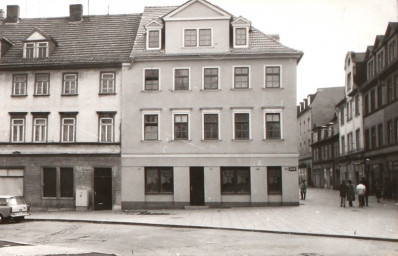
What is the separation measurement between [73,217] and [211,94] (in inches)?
462

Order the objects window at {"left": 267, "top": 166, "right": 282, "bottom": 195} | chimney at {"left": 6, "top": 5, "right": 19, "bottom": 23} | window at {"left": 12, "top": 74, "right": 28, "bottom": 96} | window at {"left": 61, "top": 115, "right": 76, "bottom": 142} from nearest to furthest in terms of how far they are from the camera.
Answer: window at {"left": 267, "top": 166, "right": 282, "bottom": 195} → window at {"left": 61, "top": 115, "right": 76, "bottom": 142} → window at {"left": 12, "top": 74, "right": 28, "bottom": 96} → chimney at {"left": 6, "top": 5, "right": 19, "bottom": 23}

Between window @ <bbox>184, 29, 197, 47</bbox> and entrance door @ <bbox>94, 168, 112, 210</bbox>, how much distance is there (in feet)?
32.3

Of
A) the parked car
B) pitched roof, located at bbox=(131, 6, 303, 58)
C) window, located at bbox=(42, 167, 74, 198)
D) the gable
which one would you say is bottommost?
the parked car

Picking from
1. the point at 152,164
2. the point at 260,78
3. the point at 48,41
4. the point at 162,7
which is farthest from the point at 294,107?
the point at 48,41

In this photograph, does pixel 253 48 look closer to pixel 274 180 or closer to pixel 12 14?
pixel 274 180

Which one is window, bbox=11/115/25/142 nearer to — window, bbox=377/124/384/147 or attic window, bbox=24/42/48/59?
attic window, bbox=24/42/48/59

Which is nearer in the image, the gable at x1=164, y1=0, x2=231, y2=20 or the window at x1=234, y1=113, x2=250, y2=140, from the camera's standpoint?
the window at x1=234, y1=113, x2=250, y2=140

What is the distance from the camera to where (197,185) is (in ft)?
104

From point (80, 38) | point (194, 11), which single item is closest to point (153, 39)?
point (194, 11)

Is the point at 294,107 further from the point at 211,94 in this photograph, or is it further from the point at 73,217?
the point at 73,217

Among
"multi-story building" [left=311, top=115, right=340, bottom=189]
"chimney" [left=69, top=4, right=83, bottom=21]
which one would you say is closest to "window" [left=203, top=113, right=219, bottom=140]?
"chimney" [left=69, top=4, right=83, bottom=21]

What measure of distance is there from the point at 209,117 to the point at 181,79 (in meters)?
3.16

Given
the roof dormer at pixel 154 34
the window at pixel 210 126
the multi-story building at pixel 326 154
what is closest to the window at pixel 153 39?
the roof dormer at pixel 154 34

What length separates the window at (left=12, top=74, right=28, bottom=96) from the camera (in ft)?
110
